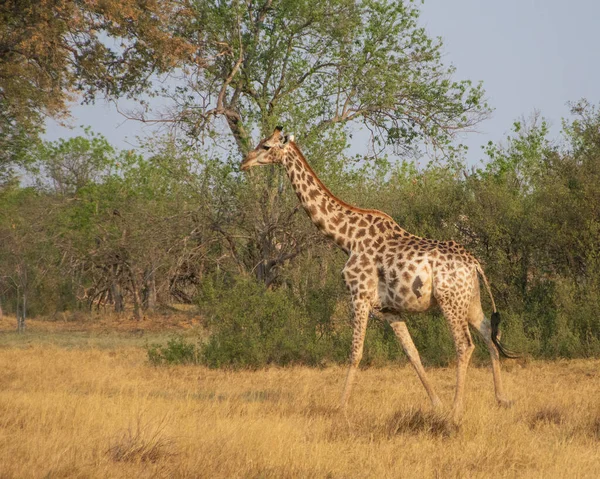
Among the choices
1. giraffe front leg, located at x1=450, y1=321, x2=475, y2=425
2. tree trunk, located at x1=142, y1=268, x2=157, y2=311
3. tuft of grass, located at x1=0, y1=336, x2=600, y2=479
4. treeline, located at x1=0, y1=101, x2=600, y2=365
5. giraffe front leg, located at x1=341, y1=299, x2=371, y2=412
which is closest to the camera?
tuft of grass, located at x1=0, y1=336, x2=600, y2=479

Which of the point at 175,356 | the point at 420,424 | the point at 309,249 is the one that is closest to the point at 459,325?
the point at 420,424

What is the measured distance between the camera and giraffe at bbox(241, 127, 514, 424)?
30.0 ft

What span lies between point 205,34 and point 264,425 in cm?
1553

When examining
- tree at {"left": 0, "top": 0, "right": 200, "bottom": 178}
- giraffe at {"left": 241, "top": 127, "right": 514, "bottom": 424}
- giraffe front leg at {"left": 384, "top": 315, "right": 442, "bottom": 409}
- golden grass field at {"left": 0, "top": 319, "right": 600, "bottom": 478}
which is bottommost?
golden grass field at {"left": 0, "top": 319, "right": 600, "bottom": 478}

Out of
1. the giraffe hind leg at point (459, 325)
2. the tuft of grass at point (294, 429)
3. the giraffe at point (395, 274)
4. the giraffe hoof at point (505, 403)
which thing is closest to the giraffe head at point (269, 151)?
the giraffe at point (395, 274)

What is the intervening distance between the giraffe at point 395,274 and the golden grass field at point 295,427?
604 mm

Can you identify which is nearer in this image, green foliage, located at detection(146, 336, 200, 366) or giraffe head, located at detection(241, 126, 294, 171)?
giraffe head, located at detection(241, 126, 294, 171)

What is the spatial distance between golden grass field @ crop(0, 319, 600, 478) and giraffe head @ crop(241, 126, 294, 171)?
2.98 meters

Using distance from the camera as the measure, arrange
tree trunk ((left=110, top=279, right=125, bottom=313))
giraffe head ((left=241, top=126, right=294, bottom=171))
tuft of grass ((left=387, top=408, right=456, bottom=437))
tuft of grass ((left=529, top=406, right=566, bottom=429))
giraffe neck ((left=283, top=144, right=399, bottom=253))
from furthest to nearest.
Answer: tree trunk ((left=110, top=279, right=125, bottom=313)), giraffe head ((left=241, top=126, right=294, bottom=171)), giraffe neck ((left=283, top=144, right=399, bottom=253)), tuft of grass ((left=529, top=406, right=566, bottom=429)), tuft of grass ((left=387, top=408, right=456, bottom=437))

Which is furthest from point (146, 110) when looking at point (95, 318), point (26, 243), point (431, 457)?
point (431, 457)

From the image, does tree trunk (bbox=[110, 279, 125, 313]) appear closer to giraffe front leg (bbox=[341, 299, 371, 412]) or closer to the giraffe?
the giraffe

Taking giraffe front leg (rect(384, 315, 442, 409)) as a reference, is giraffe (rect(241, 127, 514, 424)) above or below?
above

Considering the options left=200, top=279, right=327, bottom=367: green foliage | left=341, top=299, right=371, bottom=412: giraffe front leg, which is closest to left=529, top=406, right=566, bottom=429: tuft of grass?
left=341, top=299, right=371, bottom=412: giraffe front leg

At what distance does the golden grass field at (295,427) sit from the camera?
21.0 ft
